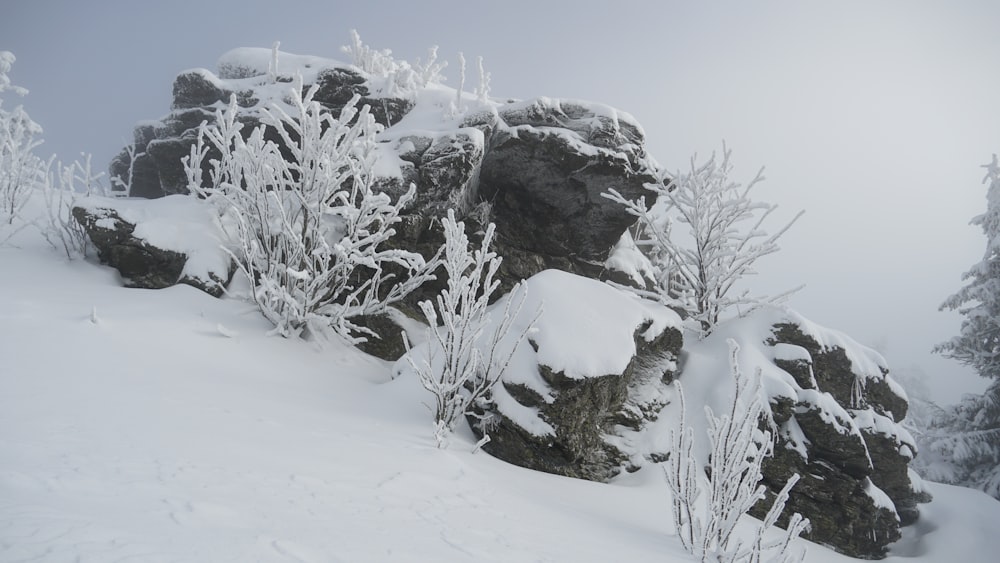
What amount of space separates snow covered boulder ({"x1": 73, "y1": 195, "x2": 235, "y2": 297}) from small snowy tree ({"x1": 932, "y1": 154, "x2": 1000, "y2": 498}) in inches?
580

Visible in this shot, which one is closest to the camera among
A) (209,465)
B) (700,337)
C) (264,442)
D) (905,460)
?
(209,465)

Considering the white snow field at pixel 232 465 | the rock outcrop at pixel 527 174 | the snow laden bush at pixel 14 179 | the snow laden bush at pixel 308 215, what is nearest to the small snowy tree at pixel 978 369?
the white snow field at pixel 232 465

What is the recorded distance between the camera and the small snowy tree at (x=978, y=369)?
Answer: 370 inches

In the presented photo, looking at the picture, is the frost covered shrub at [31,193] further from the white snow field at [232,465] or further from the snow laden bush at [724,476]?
the snow laden bush at [724,476]

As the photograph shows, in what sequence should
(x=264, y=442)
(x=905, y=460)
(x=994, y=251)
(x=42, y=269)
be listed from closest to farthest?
(x=264, y=442) → (x=42, y=269) → (x=905, y=460) → (x=994, y=251)

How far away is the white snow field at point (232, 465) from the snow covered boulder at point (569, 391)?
1.04ft

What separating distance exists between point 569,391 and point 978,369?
469 inches

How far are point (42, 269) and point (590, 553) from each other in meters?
7.47

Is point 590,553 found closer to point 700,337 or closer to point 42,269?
point 700,337

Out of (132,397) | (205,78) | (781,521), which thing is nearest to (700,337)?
(781,521)

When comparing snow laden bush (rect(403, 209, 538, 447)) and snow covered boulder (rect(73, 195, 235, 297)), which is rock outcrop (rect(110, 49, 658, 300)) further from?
snow laden bush (rect(403, 209, 538, 447))

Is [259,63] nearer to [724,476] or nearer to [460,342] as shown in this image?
[460,342]

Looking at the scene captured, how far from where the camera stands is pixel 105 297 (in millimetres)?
5164

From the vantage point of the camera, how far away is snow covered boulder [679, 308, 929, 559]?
5363mm
